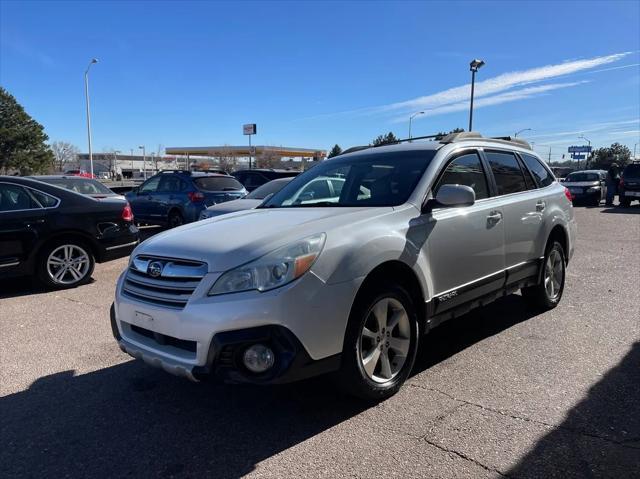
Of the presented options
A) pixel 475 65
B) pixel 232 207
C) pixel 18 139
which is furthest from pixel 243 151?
pixel 232 207

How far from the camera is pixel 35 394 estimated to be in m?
3.71

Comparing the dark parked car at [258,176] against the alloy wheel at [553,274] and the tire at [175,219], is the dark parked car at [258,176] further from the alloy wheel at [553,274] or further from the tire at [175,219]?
the alloy wheel at [553,274]

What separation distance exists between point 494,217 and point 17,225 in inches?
232

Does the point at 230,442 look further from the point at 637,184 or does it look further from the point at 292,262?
the point at 637,184

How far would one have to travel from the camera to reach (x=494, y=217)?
4.41 metres

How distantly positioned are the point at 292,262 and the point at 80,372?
236 centimetres

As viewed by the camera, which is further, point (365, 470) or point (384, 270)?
point (384, 270)

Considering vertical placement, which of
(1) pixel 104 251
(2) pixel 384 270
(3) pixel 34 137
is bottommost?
(1) pixel 104 251

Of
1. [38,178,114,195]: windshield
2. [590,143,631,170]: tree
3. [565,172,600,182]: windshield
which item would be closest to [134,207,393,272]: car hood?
[38,178,114,195]: windshield

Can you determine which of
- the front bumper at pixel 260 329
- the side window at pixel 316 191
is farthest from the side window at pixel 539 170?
the front bumper at pixel 260 329

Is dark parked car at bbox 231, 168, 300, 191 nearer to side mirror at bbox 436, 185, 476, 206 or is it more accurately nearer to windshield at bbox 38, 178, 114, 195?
windshield at bbox 38, 178, 114, 195

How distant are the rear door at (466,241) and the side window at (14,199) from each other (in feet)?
18.6

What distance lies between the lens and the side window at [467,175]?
4.14 m

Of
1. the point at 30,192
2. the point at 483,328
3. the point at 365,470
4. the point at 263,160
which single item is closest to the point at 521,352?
the point at 483,328
